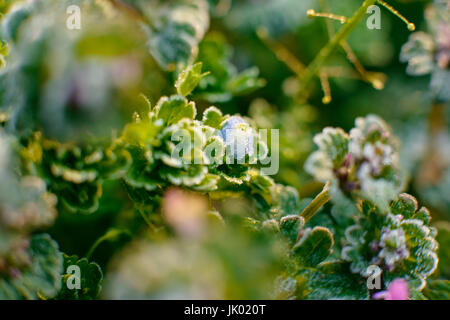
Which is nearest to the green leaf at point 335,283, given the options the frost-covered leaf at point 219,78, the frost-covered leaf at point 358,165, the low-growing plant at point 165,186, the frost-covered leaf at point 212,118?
the low-growing plant at point 165,186

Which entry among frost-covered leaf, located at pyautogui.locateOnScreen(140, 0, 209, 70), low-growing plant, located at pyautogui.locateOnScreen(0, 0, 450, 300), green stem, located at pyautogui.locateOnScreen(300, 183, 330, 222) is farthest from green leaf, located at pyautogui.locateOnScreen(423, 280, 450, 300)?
frost-covered leaf, located at pyautogui.locateOnScreen(140, 0, 209, 70)

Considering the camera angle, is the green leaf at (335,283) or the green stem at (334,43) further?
the green stem at (334,43)

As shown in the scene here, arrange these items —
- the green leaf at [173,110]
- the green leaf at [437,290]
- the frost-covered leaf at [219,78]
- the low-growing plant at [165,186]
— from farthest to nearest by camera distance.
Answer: the frost-covered leaf at [219,78] < the green leaf at [437,290] < the green leaf at [173,110] < the low-growing plant at [165,186]

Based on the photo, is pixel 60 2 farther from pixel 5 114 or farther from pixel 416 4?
pixel 416 4

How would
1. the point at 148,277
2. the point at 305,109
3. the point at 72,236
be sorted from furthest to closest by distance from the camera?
the point at 305,109 < the point at 72,236 < the point at 148,277

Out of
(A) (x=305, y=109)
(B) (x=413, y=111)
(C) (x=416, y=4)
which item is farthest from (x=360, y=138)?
(C) (x=416, y=4)

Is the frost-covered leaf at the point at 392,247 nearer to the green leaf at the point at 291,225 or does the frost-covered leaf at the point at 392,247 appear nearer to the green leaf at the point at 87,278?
the green leaf at the point at 291,225
